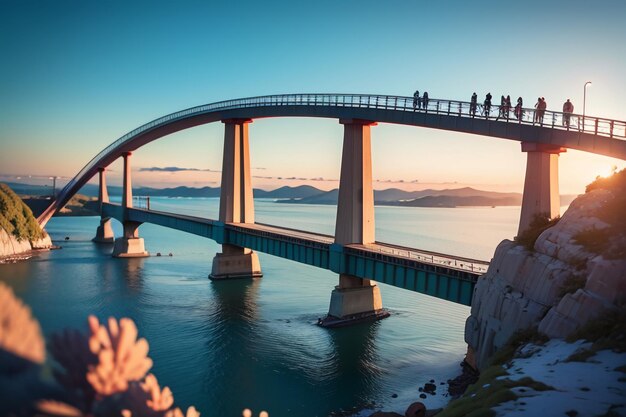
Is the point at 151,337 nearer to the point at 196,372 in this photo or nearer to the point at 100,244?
the point at 196,372

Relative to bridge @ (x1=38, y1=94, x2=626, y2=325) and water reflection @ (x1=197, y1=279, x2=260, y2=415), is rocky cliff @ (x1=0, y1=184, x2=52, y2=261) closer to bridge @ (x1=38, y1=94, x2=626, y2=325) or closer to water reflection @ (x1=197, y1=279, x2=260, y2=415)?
bridge @ (x1=38, y1=94, x2=626, y2=325)

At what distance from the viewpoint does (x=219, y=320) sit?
3678cm

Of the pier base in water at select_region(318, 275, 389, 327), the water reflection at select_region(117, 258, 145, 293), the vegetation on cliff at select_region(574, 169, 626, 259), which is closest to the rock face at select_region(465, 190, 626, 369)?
the vegetation on cliff at select_region(574, 169, 626, 259)

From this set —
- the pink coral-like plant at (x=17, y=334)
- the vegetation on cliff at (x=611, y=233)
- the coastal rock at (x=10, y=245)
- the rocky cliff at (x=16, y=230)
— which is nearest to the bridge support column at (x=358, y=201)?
the vegetation on cliff at (x=611, y=233)

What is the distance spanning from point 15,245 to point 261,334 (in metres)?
46.3

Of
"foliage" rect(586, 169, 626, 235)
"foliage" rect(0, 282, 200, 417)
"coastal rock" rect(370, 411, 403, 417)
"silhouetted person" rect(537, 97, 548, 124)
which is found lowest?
"coastal rock" rect(370, 411, 403, 417)

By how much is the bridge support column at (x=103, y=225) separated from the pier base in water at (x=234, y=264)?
38.9 m

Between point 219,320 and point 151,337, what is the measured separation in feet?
18.7

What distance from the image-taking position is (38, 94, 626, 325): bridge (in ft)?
89.4

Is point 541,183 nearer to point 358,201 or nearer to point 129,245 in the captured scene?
point 358,201

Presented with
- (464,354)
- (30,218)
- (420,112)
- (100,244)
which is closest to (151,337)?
(464,354)

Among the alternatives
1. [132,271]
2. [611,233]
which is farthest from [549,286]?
[132,271]

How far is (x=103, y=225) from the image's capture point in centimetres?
8588

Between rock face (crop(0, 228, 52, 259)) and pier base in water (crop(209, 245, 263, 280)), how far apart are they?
86.7ft
